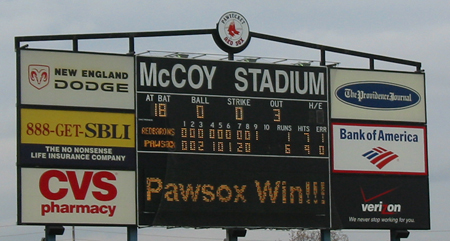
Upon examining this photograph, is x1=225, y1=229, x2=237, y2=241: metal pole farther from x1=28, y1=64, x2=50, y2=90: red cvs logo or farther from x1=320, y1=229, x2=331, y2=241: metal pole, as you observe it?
x1=28, y1=64, x2=50, y2=90: red cvs logo

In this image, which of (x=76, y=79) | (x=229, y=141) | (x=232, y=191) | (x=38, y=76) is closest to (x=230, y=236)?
(x=232, y=191)

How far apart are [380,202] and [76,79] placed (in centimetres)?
747

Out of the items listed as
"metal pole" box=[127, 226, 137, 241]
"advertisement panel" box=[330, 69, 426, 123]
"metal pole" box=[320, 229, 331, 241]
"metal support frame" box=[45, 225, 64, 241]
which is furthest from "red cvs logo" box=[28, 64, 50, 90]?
"metal pole" box=[320, 229, 331, 241]

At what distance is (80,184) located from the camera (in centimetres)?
2358

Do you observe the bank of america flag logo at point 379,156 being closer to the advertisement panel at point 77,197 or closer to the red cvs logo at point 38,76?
the advertisement panel at point 77,197

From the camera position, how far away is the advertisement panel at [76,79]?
77.1 feet

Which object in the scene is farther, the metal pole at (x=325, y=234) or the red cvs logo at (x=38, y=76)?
the metal pole at (x=325, y=234)

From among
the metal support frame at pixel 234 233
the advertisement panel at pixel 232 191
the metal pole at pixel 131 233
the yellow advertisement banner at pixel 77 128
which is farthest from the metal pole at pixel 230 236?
the yellow advertisement banner at pixel 77 128

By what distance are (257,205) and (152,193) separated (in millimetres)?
2362

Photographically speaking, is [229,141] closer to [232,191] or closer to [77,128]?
[232,191]

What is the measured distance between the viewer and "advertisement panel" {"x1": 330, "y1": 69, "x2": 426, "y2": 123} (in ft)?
86.1

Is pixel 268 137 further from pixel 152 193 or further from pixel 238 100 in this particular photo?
pixel 152 193

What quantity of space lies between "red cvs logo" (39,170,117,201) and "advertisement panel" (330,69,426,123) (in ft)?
17.9

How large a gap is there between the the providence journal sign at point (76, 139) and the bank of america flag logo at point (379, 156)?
5683 mm
